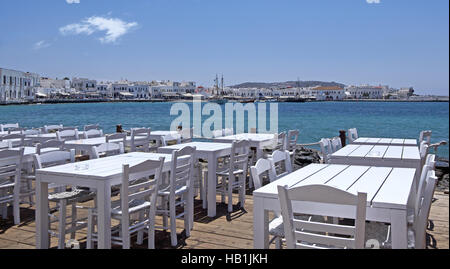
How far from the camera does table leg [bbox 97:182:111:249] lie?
121 inches

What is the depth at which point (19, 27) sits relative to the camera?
864 centimetres

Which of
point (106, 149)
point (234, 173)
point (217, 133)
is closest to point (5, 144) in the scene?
point (106, 149)

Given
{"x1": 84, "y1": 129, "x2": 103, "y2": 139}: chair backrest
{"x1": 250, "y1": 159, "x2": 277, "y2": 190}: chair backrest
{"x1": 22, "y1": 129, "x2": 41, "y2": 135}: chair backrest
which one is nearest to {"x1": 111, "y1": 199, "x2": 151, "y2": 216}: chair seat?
{"x1": 250, "y1": 159, "x2": 277, "y2": 190}: chair backrest

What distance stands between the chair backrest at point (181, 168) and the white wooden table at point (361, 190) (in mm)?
1224

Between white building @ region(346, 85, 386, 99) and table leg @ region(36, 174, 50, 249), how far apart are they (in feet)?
470

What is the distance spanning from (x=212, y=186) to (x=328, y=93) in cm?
13916

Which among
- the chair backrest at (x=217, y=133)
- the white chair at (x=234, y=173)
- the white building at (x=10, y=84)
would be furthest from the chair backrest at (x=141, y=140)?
the white building at (x=10, y=84)

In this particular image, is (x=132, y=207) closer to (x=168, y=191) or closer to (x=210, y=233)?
(x=168, y=191)

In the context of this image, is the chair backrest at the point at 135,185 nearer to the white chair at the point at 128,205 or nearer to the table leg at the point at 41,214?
the white chair at the point at 128,205

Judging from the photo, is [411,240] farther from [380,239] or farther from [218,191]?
[218,191]

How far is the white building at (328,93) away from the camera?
136 metres

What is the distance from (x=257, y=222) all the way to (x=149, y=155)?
2.46m

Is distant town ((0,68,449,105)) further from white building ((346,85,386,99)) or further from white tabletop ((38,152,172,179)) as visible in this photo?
white tabletop ((38,152,172,179))
